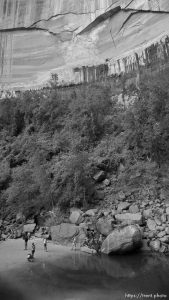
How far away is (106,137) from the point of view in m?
26.1

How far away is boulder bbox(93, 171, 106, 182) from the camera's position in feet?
71.6

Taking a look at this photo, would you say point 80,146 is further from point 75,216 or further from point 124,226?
point 124,226

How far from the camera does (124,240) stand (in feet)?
52.2

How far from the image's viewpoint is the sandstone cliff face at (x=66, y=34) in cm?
3803

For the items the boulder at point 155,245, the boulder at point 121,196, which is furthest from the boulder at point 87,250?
the boulder at point 121,196

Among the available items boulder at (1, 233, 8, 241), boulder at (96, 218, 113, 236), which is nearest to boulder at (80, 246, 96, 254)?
boulder at (96, 218, 113, 236)

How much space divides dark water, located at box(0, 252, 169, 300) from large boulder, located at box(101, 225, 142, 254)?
0.42m

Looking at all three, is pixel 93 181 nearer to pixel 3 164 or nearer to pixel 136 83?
pixel 3 164

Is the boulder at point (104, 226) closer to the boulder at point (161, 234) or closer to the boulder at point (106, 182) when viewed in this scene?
the boulder at point (161, 234)

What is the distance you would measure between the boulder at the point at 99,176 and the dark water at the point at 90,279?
22.3 feet

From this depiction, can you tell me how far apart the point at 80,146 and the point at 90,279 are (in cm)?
1395

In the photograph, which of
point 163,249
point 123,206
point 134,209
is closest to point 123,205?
point 123,206

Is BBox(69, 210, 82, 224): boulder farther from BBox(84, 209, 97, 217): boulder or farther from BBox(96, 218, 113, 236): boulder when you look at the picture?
BBox(96, 218, 113, 236): boulder

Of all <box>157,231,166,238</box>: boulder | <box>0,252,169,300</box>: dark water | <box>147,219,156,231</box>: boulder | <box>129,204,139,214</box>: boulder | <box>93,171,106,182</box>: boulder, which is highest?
<box>93,171,106,182</box>: boulder
